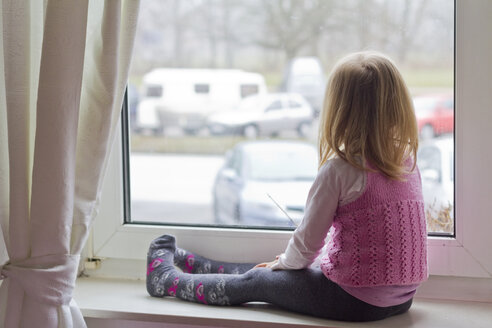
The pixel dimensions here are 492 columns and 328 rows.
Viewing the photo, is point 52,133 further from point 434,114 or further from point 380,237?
point 434,114

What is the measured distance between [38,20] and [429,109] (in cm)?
80

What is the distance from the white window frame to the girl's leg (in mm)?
113

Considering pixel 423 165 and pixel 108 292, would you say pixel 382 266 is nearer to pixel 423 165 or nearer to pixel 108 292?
pixel 423 165

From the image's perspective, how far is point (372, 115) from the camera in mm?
1249

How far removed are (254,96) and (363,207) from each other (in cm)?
38

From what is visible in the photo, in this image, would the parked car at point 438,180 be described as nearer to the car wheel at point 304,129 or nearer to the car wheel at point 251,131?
the car wheel at point 304,129

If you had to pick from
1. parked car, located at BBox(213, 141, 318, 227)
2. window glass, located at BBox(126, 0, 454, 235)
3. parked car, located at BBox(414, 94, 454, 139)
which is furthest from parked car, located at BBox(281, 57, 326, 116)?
parked car, located at BBox(414, 94, 454, 139)

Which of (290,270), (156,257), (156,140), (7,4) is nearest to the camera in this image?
(7,4)

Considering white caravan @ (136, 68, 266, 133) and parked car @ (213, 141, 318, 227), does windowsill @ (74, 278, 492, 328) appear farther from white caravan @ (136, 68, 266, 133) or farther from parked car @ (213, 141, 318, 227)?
white caravan @ (136, 68, 266, 133)

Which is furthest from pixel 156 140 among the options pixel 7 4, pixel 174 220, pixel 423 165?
pixel 423 165

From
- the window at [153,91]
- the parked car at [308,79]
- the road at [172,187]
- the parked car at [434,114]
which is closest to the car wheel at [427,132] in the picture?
the parked car at [434,114]

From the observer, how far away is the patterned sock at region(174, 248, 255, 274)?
1458 mm

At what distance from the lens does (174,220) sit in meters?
1.55

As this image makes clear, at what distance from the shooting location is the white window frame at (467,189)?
1.31 m
